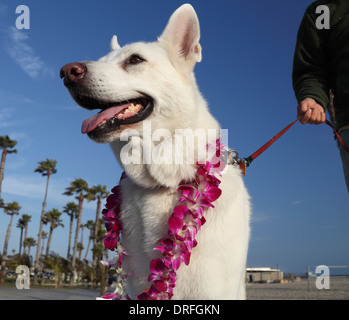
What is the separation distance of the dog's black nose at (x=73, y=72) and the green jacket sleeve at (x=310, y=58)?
7.23 feet

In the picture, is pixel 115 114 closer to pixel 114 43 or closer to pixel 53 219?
pixel 114 43

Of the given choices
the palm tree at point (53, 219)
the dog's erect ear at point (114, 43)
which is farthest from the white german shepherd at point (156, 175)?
the palm tree at point (53, 219)

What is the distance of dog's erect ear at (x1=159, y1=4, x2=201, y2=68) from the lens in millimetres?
3533

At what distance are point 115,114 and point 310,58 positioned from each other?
7.65ft

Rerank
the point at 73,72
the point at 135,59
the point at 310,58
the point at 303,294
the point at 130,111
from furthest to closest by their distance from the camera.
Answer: the point at 303,294 → the point at 310,58 → the point at 135,59 → the point at 130,111 → the point at 73,72

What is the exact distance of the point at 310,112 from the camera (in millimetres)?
3256

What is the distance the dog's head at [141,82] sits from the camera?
3068mm

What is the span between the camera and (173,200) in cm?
311

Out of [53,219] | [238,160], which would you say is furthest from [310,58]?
[53,219]

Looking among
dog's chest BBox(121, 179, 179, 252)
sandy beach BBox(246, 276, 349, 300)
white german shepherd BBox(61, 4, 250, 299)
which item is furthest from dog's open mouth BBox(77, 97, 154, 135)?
sandy beach BBox(246, 276, 349, 300)

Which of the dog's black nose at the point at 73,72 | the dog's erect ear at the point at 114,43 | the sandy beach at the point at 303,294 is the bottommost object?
the sandy beach at the point at 303,294

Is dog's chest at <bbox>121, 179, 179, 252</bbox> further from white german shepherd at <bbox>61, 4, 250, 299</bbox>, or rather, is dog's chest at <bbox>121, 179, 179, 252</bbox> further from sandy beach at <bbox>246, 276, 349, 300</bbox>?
sandy beach at <bbox>246, 276, 349, 300</bbox>

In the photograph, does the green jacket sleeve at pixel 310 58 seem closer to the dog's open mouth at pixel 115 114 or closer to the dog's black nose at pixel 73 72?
the dog's open mouth at pixel 115 114
